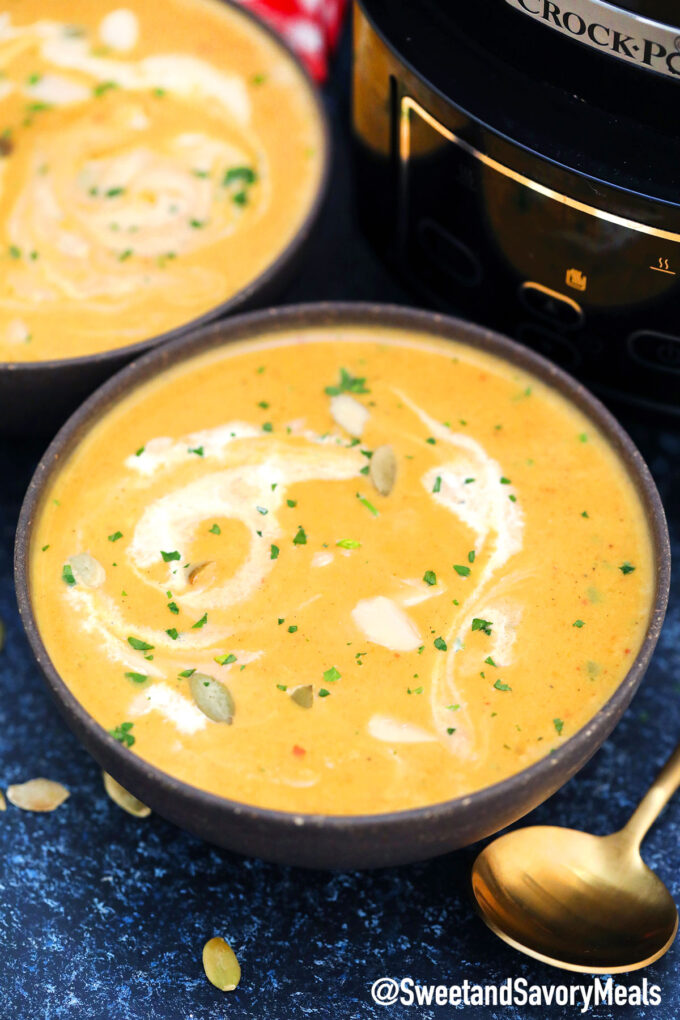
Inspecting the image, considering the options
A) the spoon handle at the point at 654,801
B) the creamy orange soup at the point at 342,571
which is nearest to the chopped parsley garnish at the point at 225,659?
the creamy orange soup at the point at 342,571

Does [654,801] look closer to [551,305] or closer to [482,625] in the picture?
[482,625]

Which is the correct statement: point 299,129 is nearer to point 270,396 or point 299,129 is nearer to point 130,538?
point 270,396

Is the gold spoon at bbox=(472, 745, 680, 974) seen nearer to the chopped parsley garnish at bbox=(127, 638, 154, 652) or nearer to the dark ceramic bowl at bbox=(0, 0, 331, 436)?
the chopped parsley garnish at bbox=(127, 638, 154, 652)

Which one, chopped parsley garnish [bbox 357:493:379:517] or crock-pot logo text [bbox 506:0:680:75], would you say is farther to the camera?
chopped parsley garnish [bbox 357:493:379:517]

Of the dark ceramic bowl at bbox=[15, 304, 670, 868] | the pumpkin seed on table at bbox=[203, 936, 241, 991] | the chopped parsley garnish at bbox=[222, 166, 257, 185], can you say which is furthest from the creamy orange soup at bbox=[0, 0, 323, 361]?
the pumpkin seed on table at bbox=[203, 936, 241, 991]

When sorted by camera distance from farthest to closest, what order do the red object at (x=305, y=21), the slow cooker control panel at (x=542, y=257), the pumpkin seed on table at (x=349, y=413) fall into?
the red object at (x=305, y=21) → the pumpkin seed on table at (x=349, y=413) → the slow cooker control panel at (x=542, y=257)

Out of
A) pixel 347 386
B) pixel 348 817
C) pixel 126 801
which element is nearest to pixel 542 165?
pixel 347 386

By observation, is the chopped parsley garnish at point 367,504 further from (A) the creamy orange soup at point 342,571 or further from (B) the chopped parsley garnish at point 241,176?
(B) the chopped parsley garnish at point 241,176

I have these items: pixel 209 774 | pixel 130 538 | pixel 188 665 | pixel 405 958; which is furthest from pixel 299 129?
pixel 405 958
